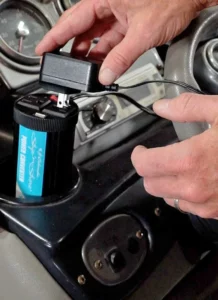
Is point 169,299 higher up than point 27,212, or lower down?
lower down

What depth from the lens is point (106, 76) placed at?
731 mm

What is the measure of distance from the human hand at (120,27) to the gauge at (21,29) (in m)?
0.16

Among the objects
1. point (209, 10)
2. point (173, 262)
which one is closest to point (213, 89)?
point (209, 10)

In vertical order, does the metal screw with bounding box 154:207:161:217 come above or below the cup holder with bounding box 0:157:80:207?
below

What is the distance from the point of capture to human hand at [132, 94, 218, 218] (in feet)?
2.02

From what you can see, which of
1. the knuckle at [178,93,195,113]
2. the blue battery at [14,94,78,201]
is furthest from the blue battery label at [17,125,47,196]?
the knuckle at [178,93,195,113]

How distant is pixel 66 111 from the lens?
773mm

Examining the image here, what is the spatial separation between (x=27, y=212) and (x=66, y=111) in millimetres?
175

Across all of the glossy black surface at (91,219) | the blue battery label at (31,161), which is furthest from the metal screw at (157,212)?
the blue battery label at (31,161)

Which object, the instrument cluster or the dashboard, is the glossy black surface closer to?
the dashboard

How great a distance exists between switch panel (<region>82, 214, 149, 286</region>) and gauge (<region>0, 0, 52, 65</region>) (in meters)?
0.38

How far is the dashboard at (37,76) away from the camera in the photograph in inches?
39.4

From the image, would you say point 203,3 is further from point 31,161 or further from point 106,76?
point 31,161

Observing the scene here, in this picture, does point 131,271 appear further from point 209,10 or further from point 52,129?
point 209,10
